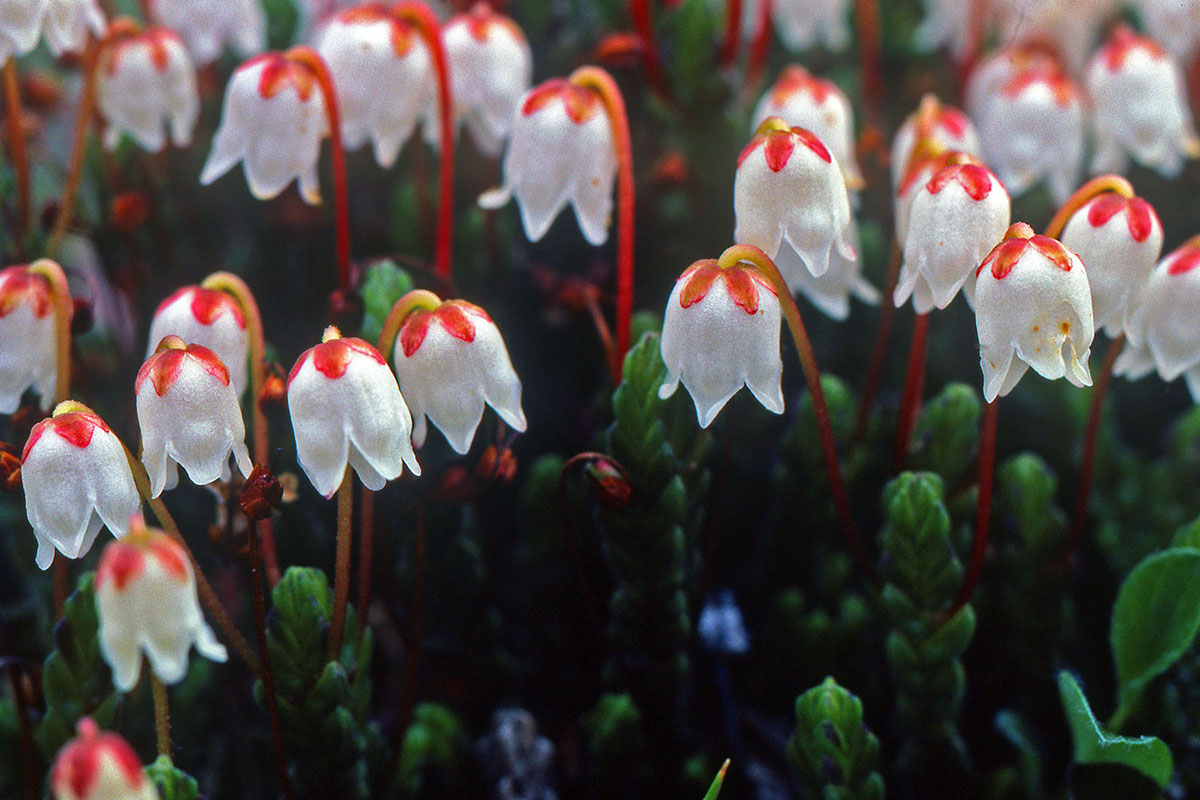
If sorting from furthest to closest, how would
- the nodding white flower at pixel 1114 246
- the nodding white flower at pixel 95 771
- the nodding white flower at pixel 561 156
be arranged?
the nodding white flower at pixel 561 156
the nodding white flower at pixel 1114 246
the nodding white flower at pixel 95 771

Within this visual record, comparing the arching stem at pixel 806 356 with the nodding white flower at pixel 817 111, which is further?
the nodding white flower at pixel 817 111

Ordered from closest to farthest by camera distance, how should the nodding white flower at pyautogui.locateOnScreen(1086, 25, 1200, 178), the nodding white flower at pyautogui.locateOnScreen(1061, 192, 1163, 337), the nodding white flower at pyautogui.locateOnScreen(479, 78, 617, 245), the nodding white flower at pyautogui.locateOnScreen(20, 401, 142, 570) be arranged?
the nodding white flower at pyautogui.locateOnScreen(20, 401, 142, 570), the nodding white flower at pyautogui.locateOnScreen(1061, 192, 1163, 337), the nodding white flower at pyautogui.locateOnScreen(479, 78, 617, 245), the nodding white flower at pyautogui.locateOnScreen(1086, 25, 1200, 178)

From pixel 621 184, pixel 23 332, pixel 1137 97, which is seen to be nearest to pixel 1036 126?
pixel 1137 97

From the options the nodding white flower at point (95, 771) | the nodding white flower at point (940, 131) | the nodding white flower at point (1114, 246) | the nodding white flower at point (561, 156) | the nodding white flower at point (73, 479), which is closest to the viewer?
the nodding white flower at point (95, 771)

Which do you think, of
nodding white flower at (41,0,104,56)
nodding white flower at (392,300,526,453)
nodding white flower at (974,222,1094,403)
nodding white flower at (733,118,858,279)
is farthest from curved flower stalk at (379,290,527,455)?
nodding white flower at (41,0,104,56)

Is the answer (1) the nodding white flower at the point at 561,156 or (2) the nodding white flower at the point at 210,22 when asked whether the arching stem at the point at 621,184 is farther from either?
(2) the nodding white flower at the point at 210,22

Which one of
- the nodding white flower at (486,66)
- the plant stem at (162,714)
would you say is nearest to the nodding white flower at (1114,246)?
the nodding white flower at (486,66)

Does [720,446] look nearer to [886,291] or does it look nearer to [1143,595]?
[886,291]

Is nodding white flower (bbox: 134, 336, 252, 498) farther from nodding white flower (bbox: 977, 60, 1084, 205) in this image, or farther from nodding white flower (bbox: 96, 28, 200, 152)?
nodding white flower (bbox: 977, 60, 1084, 205)
